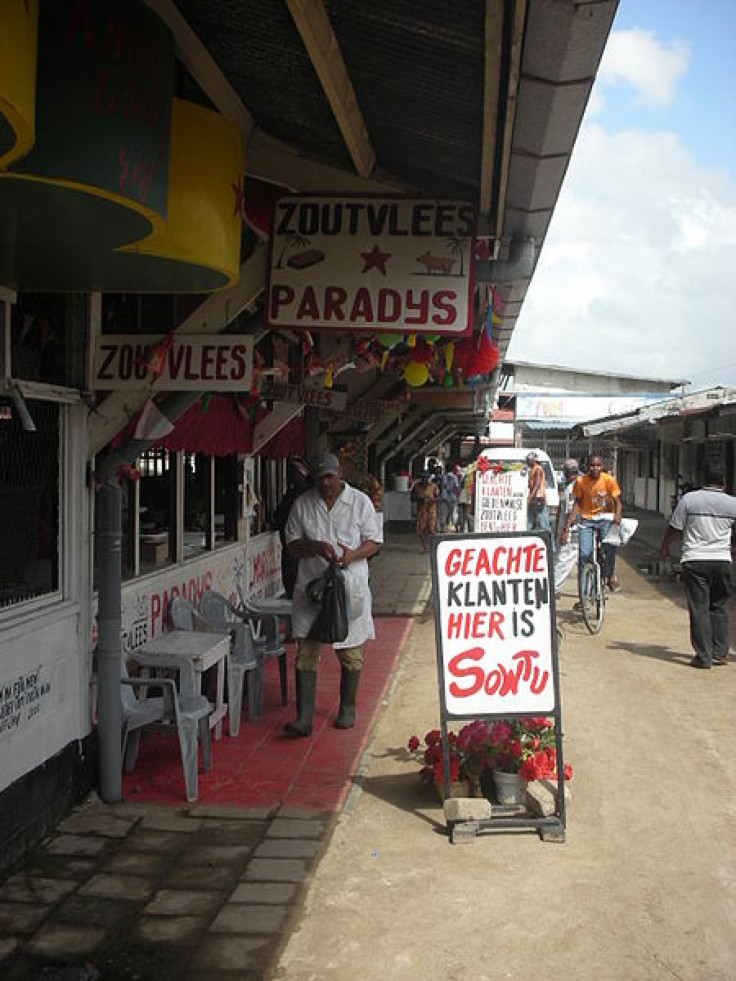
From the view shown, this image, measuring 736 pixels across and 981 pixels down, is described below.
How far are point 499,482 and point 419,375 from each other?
742cm

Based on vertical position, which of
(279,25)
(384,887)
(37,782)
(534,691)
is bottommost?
(384,887)

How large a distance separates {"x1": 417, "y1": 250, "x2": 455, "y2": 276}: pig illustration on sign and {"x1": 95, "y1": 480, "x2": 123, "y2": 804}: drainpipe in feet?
6.60

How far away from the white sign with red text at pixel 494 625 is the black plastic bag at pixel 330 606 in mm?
1267

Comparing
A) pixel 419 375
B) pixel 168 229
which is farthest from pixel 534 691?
pixel 419 375

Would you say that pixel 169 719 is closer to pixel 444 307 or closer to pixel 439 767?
Answer: pixel 439 767

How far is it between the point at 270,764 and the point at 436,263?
301 centimetres

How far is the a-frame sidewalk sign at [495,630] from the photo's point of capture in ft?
16.2

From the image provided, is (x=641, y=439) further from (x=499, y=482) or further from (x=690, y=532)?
(x=690, y=532)

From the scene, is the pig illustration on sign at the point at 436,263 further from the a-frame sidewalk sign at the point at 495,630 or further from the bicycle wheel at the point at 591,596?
the bicycle wheel at the point at 591,596

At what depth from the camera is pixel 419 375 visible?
331 inches

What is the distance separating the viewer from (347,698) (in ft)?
21.5

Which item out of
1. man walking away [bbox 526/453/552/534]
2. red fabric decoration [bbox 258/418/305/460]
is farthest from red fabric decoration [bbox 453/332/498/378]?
man walking away [bbox 526/453/552/534]

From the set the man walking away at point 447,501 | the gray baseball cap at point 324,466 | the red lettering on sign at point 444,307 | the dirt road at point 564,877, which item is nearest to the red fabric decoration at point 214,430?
the gray baseball cap at point 324,466

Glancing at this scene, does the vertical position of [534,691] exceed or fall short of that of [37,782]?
it exceeds it
